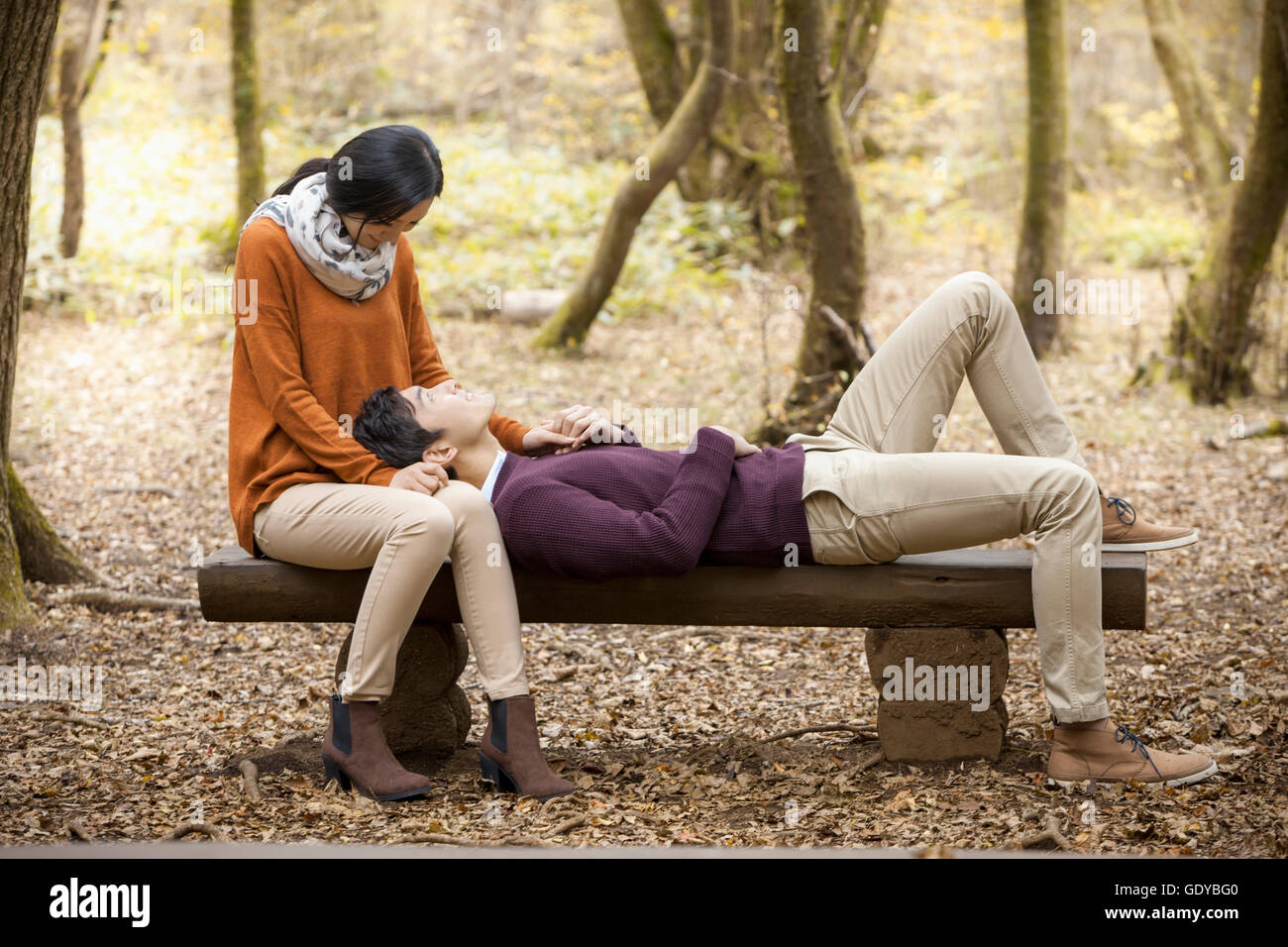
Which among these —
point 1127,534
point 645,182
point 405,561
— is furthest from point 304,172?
point 645,182

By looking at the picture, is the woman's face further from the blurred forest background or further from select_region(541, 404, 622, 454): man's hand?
the blurred forest background

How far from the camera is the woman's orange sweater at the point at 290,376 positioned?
10.6 ft

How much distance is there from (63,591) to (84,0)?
874cm

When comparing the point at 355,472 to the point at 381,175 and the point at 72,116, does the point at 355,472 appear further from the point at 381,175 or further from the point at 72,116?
the point at 72,116

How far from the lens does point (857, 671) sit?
4367mm

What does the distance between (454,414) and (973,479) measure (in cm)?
140

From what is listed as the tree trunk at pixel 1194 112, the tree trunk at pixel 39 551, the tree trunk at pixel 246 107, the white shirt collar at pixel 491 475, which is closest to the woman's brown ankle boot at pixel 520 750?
the white shirt collar at pixel 491 475

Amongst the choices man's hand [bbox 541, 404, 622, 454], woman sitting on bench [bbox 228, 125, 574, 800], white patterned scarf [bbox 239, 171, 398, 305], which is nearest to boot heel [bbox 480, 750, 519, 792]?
woman sitting on bench [bbox 228, 125, 574, 800]

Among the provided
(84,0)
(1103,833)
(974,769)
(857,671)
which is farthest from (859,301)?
(84,0)

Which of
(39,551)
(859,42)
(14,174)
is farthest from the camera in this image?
(859,42)

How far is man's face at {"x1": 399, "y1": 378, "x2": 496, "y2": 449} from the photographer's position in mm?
3301

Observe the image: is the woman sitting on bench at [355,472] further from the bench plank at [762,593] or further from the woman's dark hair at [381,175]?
the bench plank at [762,593]

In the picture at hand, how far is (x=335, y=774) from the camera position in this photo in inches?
126
